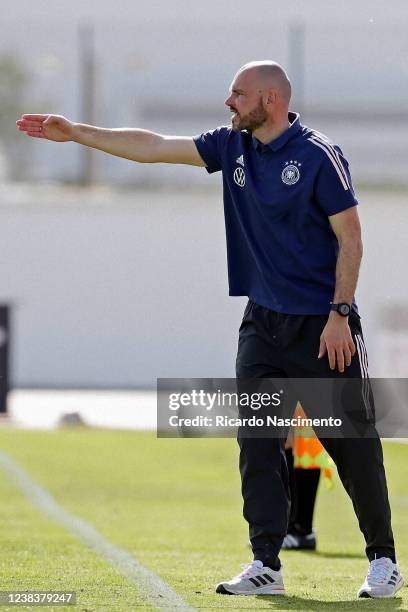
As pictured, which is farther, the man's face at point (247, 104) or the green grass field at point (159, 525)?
the man's face at point (247, 104)

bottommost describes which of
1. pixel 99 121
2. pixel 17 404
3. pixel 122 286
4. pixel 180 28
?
pixel 17 404

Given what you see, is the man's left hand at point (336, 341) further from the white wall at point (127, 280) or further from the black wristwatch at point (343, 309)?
the white wall at point (127, 280)

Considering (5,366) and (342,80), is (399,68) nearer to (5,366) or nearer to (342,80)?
(342,80)

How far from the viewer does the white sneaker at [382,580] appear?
16.4 feet

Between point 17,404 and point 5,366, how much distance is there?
13.0ft

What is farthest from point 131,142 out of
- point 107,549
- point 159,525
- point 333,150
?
point 159,525

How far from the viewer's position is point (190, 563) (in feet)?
20.4

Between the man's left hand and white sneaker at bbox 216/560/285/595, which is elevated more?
the man's left hand

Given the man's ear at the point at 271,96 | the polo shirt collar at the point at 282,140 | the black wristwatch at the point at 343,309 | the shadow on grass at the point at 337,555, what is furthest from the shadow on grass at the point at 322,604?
A: the shadow on grass at the point at 337,555

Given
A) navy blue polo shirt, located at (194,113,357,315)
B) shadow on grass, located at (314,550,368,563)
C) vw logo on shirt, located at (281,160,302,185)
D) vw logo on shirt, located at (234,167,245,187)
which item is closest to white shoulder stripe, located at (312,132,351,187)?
navy blue polo shirt, located at (194,113,357,315)

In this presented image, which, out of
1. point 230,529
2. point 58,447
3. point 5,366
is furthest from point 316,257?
point 5,366

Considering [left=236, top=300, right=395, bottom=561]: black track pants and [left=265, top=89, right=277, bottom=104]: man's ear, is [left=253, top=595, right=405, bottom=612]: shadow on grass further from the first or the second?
[left=265, top=89, right=277, bottom=104]: man's ear

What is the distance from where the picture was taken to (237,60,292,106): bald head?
16.9ft

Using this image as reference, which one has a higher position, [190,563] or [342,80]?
[342,80]
